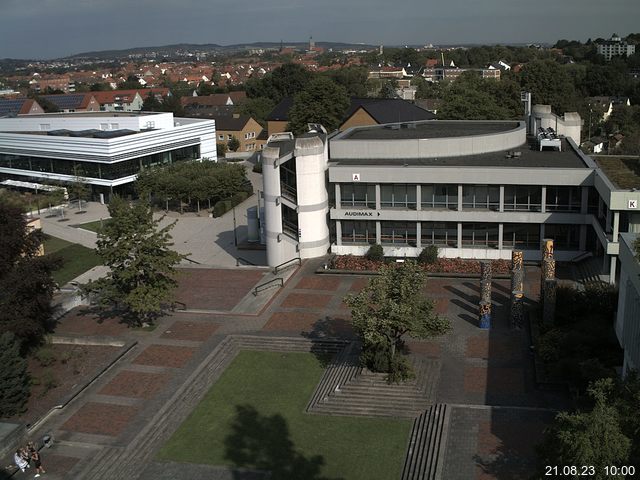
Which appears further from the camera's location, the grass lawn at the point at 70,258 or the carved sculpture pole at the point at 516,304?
the grass lawn at the point at 70,258

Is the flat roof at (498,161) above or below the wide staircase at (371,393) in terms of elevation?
above

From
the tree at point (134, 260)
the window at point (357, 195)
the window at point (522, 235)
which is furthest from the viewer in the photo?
the window at point (357, 195)

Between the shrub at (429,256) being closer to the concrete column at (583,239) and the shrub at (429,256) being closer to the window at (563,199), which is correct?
the window at (563,199)

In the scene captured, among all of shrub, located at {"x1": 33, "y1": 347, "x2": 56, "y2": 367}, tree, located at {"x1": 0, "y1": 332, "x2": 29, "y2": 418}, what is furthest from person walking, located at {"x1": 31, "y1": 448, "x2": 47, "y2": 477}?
shrub, located at {"x1": 33, "y1": 347, "x2": 56, "y2": 367}

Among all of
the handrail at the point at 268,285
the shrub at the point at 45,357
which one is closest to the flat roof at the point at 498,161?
the handrail at the point at 268,285

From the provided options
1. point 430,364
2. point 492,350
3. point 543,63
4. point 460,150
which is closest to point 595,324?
point 492,350

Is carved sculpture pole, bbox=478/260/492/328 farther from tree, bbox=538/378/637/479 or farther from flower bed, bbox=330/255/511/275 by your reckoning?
tree, bbox=538/378/637/479
